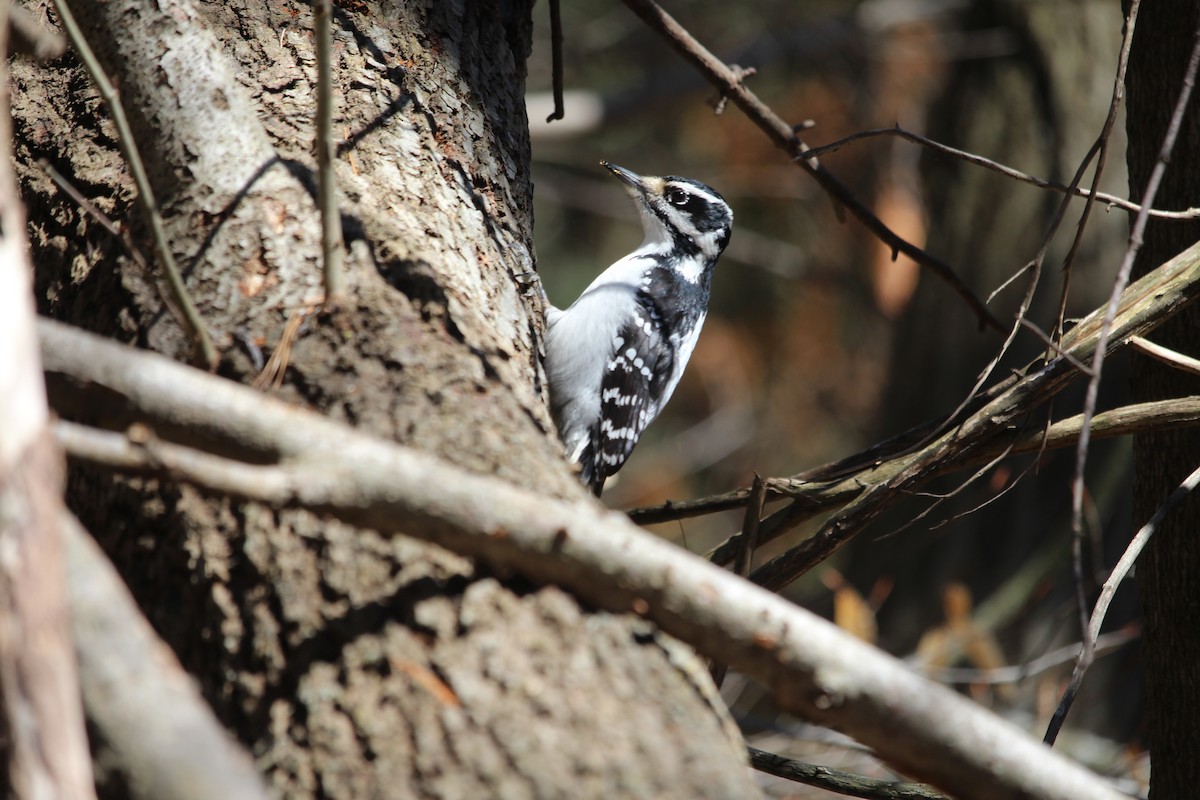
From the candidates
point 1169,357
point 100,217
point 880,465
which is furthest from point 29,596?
point 1169,357

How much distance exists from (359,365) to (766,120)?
1.86 m

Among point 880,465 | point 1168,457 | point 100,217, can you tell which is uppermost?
point 100,217

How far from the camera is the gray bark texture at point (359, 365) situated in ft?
4.77

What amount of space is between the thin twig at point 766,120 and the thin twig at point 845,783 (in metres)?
1.36

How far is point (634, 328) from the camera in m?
4.13

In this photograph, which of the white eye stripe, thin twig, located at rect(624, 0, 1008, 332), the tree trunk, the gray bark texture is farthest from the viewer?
the white eye stripe

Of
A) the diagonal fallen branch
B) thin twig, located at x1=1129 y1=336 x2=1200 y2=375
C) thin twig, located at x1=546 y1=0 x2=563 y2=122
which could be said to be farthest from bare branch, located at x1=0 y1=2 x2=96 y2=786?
thin twig, located at x1=1129 y1=336 x2=1200 y2=375

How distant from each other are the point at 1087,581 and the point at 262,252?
5088 mm

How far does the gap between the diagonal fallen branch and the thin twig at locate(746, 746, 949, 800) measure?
87 cm

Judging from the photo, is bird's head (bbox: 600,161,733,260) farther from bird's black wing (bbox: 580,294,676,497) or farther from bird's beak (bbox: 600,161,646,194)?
bird's black wing (bbox: 580,294,676,497)

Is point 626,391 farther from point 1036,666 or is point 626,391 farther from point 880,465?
point 1036,666

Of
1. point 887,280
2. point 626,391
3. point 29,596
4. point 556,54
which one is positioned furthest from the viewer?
point 887,280

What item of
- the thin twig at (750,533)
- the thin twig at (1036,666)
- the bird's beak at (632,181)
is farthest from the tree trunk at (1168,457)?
the bird's beak at (632,181)

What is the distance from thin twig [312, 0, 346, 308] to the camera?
181cm
